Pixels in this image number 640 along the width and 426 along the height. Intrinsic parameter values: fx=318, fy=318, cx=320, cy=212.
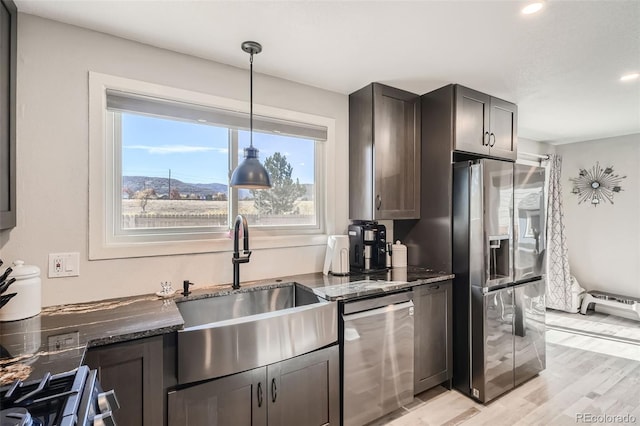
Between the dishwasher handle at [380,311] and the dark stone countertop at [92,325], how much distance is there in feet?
0.36

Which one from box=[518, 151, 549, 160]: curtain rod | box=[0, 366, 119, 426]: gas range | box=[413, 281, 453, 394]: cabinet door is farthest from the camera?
box=[518, 151, 549, 160]: curtain rod

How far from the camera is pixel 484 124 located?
2701 mm

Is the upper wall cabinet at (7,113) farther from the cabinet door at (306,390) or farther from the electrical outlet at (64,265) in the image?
the cabinet door at (306,390)

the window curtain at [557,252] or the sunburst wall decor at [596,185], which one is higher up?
the sunburst wall decor at [596,185]

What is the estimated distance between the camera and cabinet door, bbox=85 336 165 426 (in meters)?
1.25

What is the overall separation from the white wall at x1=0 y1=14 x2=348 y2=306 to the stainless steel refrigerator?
6.33 feet

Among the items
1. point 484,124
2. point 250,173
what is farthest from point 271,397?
point 484,124

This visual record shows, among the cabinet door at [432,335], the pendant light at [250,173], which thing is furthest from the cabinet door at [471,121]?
the pendant light at [250,173]

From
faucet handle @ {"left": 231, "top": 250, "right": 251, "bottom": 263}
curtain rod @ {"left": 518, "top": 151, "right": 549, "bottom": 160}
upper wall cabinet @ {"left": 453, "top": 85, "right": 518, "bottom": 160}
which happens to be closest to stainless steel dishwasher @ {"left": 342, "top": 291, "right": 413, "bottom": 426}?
faucet handle @ {"left": 231, "top": 250, "right": 251, "bottom": 263}

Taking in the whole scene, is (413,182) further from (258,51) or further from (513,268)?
(258,51)

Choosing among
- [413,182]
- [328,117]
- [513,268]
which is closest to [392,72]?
[328,117]

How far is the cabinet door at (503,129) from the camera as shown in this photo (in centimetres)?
277

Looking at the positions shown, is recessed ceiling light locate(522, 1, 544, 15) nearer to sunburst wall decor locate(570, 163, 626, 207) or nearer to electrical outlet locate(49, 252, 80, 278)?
electrical outlet locate(49, 252, 80, 278)

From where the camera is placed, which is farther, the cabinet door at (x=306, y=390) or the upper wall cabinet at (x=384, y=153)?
the upper wall cabinet at (x=384, y=153)
